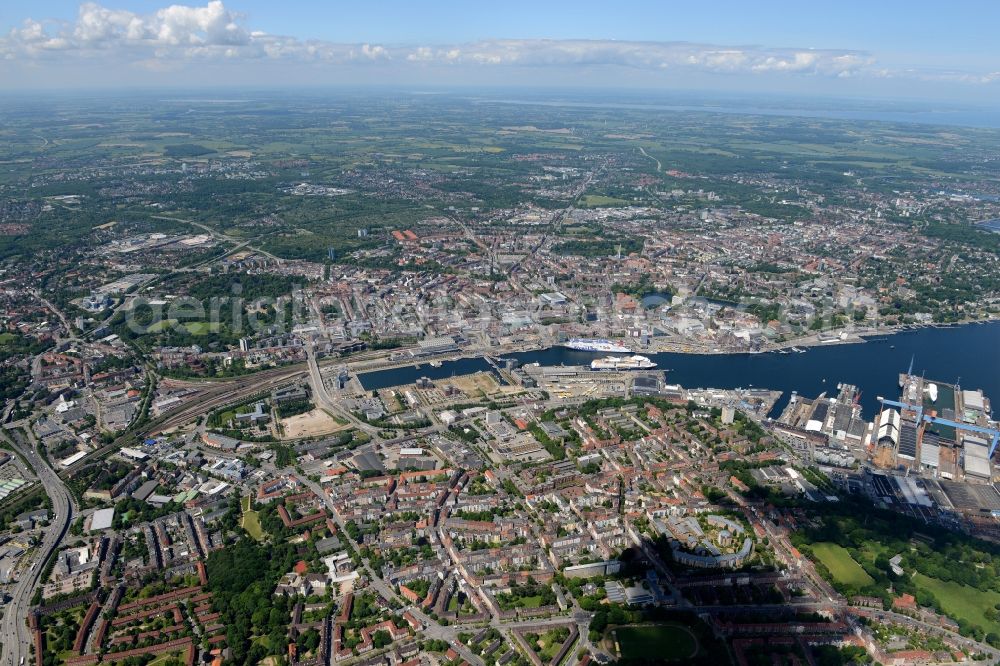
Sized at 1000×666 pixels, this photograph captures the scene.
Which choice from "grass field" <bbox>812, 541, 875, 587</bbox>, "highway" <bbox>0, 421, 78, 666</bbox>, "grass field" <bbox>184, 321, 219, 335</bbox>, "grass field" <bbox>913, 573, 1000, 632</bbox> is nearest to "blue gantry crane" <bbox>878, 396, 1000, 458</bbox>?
"grass field" <bbox>913, 573, 1000, 632</bbox>

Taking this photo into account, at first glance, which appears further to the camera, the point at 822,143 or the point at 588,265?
the point at 822,143

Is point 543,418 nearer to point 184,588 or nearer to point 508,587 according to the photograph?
point 508,587

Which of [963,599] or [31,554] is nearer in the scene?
[963,599]

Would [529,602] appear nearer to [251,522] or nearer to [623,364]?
[251,522]

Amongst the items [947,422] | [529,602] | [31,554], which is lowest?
[31,554]

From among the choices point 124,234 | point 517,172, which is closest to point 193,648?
point 124,234

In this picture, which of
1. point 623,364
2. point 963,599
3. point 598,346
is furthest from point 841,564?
point 598,346

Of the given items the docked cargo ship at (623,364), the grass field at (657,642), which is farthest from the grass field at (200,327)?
the grass field at (657,642)
